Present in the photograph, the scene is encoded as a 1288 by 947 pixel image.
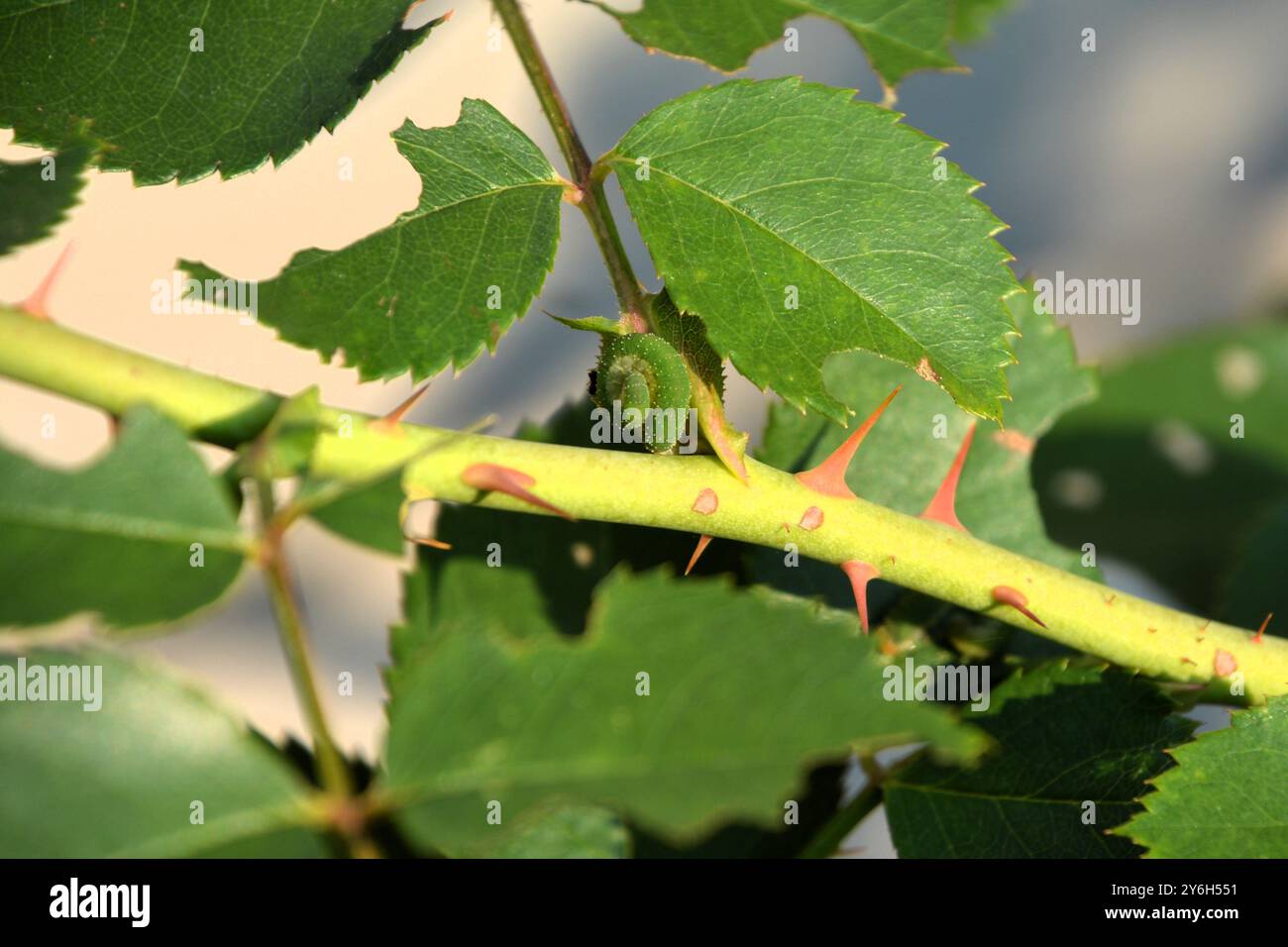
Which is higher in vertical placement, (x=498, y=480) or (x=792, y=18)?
(x=792, y=18)

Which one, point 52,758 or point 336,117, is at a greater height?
point 336,117

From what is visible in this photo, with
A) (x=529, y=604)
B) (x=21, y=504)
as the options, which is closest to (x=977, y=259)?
(x=529, y=604)

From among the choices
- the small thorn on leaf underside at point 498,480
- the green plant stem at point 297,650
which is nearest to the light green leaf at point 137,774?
the green plant stem at point 297,650

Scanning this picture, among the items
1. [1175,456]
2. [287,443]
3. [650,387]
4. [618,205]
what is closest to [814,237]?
[650,387]

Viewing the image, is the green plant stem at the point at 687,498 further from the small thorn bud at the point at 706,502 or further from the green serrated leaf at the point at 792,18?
the green serrated leaf at the point at 792,18

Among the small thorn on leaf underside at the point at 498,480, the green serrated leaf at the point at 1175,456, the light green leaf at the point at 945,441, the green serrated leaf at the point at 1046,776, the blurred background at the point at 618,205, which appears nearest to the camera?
the small thorn on leaf underside at the point at 498,480

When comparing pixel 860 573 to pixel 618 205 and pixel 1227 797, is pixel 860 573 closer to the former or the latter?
pixel 1227 797
